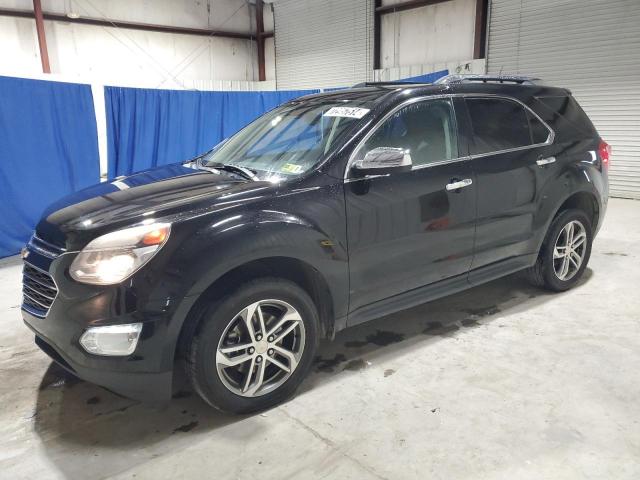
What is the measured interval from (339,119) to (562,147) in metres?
1.85

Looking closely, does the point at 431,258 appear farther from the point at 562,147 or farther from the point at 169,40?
the point at 169,40

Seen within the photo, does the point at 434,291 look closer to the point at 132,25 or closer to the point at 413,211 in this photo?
the point at 413,211

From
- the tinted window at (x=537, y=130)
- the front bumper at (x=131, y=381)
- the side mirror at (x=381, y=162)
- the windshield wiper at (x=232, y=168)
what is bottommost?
the front bumper at (x=131, y=381)

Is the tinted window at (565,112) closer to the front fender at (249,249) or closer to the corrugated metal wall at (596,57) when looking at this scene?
the front fender at (249,249)

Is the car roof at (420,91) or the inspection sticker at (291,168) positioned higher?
the car roof at (420,91)

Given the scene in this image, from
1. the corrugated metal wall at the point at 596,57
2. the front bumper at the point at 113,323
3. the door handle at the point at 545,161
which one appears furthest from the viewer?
the corrugated metal wall at the point at 596,57

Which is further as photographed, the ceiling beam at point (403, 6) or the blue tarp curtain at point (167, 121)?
the ceiling beam at point (403, 6)

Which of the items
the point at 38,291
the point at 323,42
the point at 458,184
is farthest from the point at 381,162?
the point at 323,42

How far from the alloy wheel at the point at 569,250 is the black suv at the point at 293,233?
4.3 inches

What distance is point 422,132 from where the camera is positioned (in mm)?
2971

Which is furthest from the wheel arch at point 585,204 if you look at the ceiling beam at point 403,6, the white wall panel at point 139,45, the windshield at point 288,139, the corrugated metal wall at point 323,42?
the white wall panel at point 139,45

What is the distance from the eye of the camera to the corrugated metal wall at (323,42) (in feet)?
40.4

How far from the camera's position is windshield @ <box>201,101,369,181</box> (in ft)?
8.81

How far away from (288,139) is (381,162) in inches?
27.9
